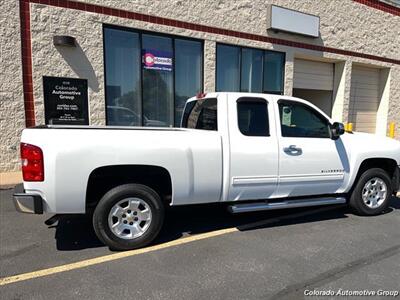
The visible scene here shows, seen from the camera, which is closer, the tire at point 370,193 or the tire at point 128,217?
the tire at point 128,217

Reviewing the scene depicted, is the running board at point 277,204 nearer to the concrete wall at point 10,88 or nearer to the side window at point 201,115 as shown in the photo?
the side window at point 201,115

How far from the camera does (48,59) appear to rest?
8.02 m

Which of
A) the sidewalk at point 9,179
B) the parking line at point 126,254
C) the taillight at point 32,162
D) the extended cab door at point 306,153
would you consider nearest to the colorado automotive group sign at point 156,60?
the sidewalk at point 9,179

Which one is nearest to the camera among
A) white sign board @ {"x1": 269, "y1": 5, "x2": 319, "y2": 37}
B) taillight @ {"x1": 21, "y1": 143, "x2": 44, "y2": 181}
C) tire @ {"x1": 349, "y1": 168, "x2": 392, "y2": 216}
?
taillight @ {"x1": 21, "y1": 143, "x2": 44, "y2": 181}

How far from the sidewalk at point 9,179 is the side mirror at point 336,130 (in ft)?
20.7

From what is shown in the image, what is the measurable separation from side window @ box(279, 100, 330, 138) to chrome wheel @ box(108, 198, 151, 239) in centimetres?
220

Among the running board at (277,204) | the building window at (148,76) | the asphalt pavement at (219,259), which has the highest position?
the building window at (148,76)

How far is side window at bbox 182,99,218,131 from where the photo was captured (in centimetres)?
468

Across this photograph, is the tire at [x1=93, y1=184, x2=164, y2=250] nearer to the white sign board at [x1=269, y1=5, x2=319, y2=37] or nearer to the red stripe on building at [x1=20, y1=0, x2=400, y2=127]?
the red stripe on building at [x1=20, y1=0, x2=400, y2=127]

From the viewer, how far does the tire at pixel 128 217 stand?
12.6ft

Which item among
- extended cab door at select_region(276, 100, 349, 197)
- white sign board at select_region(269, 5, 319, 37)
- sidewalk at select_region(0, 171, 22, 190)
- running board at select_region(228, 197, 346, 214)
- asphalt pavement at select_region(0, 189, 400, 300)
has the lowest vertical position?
asphalt pavement at select_region(0, 189, 400, 300)

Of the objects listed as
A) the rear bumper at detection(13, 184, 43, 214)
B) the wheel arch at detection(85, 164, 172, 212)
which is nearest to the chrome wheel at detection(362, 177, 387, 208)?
the wheel arch at detection(85, 164, 172, 212)

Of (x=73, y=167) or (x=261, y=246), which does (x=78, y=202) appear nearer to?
(x=73, y=167)

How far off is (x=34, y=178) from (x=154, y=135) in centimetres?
139
